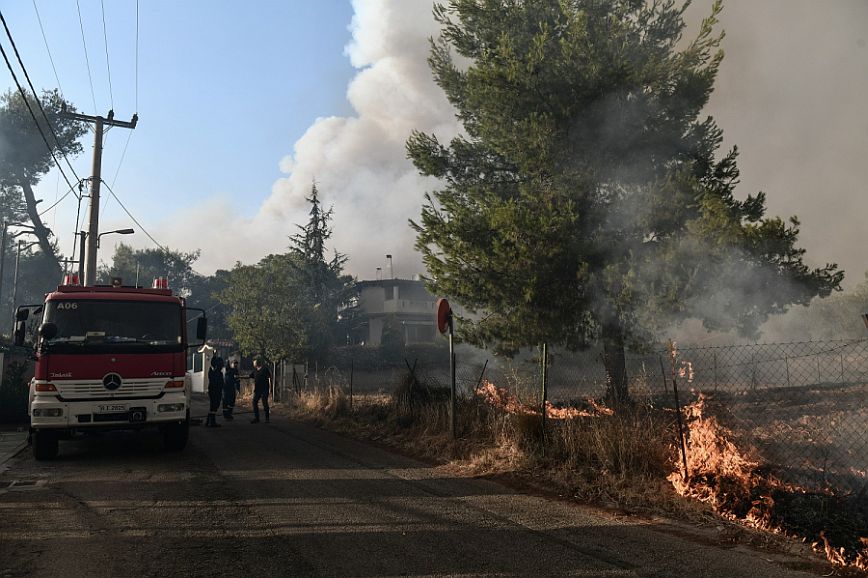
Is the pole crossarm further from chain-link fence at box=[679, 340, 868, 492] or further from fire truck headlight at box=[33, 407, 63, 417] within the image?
chain-link fence at box=[679, 340, 868, 492]

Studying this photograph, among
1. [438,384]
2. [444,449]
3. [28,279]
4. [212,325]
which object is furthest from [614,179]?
[28,279]

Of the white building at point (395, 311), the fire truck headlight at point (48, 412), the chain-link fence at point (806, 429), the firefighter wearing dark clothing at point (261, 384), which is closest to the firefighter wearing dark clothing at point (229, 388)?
the firefighter wearing dark clothing at point (261, 384)

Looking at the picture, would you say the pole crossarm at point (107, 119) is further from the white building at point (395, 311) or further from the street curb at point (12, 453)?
the white building at point (395, 311)

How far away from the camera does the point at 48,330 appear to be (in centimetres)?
852

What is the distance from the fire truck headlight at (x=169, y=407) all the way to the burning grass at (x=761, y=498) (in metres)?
7.12

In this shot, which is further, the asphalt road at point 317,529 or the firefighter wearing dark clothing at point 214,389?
the firefighter wearing dark clothing at point 214,389

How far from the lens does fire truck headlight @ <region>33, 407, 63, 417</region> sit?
8406 mm

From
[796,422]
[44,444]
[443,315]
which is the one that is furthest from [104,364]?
[796,422]

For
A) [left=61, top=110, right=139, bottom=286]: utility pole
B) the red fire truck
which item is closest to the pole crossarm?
[left=61, top=110, right=139, bottom=286]: utility pole

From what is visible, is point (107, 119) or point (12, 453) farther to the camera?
point (107, 119)

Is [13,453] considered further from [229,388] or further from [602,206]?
[602,206]

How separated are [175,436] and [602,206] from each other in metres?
9.11

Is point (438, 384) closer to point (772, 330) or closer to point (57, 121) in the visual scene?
point (772, 330)

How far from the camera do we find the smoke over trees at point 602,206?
35.3 feet
